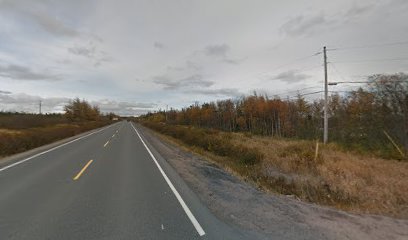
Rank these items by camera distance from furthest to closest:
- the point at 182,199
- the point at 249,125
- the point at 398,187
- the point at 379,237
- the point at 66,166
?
the point at 249,125 < the point at 66,166 < the point at 398,187 < the point at 182,199 < the point at 379,237

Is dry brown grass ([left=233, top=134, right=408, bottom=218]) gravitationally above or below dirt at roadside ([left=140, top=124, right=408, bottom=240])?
below

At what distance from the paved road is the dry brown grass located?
3841mm

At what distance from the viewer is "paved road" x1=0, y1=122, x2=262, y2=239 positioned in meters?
4.65

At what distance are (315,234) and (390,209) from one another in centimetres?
367

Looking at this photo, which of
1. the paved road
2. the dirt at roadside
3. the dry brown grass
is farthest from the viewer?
the dry brown grass

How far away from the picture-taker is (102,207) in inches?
237

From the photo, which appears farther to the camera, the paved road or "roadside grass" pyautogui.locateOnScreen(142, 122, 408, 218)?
"roadside grass" pyautogui.locateOnScreen(142, 122, 408, 218)

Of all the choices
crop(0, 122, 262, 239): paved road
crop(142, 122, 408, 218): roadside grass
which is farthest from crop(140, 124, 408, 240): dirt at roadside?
crop(142, 122, 408, 218): roadside grass

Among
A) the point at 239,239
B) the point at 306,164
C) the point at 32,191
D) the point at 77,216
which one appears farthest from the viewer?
the point at 306,164

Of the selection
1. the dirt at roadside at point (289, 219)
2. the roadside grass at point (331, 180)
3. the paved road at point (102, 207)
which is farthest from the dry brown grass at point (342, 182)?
the paved road at point (102, 207)

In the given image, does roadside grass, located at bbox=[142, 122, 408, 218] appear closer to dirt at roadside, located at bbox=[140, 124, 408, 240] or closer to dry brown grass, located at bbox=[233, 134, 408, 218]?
dry brown grass, located at bbox=[233, 134, 408, 218]

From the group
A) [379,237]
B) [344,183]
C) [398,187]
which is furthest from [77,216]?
[398,187]

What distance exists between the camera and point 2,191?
733cm

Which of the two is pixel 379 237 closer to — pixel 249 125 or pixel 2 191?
pixel 2 191
